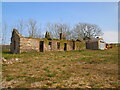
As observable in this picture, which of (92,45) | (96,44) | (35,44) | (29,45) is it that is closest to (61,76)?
(29,45)

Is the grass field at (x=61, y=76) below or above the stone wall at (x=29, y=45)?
below

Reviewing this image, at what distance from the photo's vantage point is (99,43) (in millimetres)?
36188

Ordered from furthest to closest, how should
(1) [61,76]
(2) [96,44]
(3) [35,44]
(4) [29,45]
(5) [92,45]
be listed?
(5) [92,45] → (2) [96,44] → (3) [35,44] → (4) [29,45] → (1) [61,76]

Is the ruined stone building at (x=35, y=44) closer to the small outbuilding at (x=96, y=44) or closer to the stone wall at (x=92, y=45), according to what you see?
the stone wall at (x=92, y=45)

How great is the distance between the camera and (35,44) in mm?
22750

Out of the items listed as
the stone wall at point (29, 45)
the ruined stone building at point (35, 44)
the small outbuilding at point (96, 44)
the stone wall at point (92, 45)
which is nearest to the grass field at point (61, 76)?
the stone wall at point (29, 45)

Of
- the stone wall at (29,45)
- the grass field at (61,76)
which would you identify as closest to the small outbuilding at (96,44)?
the stone wall at (29,45)

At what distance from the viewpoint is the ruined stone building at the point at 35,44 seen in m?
20.9

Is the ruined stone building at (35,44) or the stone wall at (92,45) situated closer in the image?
the ruined stone building at (35,44)

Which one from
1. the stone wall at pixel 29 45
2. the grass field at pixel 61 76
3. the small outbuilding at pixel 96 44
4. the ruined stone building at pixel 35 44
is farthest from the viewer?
the small outbuilding at pixel 96 44

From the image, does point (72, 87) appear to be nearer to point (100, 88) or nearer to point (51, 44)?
point (100, 88)

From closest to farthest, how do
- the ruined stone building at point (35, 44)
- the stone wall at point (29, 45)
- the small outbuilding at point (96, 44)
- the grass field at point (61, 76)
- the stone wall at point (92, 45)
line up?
the grass field at point (61, 76) → the stone wall at point (29, 45) → the ruined stone building at point (35, 44) → the small outbuilding at point (96, 44) → the stone wall at point (92, 45)

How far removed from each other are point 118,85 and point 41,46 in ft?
70.4

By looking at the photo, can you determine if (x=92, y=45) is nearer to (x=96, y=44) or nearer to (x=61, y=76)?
(x=96, y=44)
